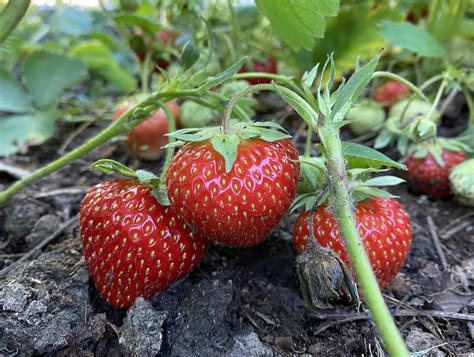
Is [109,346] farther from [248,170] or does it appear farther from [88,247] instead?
[248,170]

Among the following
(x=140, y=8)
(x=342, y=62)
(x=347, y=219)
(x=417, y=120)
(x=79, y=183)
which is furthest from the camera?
(x=140, y=8)

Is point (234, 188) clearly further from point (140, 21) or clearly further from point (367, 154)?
point (140, 21)

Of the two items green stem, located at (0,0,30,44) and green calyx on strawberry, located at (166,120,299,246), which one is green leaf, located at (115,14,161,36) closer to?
green stem, located at (0,0,30,44)

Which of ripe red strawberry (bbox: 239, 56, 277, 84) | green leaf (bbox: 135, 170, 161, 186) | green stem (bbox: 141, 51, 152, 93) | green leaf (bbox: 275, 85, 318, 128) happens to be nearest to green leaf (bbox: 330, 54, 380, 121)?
green leaf (bbox: 275, 85, 318, 128)

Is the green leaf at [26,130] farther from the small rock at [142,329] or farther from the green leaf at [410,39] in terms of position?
the green leaf at [410,39]

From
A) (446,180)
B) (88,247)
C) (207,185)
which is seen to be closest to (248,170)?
(207,185)

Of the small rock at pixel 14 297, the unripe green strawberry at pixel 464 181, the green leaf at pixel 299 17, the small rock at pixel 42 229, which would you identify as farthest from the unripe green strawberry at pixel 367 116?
the small rock at pixel 14 297
